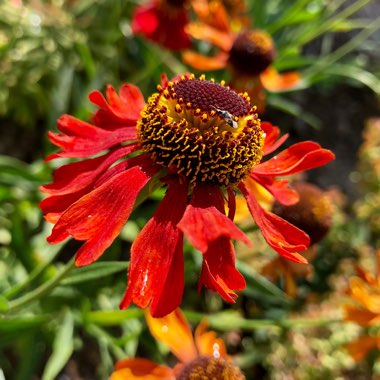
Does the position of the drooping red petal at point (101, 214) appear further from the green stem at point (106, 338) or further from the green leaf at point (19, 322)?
the green stem at point (106, 338)

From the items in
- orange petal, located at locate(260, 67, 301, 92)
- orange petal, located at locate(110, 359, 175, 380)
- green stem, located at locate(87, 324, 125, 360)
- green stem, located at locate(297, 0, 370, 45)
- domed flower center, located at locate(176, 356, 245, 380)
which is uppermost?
green stem, located at locate(297, 0, 370, 45)

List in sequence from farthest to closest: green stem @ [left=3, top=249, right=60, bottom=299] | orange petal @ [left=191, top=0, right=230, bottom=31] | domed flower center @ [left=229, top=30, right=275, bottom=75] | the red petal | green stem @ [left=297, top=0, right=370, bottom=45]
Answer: orange petal @ [left=191, top=0, right=230, bottom=31] → domed flower center @ [left=229, top=30, right=275, bottom=75] → green stem @ [left=297, top=0, right=370, bottom=45] → green stem @ [left=3, top=249, right=60, bottom=299] → the red petal

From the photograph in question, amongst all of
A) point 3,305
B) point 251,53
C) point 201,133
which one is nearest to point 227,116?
point 201,133

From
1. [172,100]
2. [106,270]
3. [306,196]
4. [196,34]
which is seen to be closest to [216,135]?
[172,100]

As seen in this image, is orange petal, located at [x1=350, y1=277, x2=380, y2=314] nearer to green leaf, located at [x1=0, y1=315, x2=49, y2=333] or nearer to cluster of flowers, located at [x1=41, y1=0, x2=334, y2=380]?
cluster of flowers, located at [x1=41, y1=0, x2=334, y2=380]

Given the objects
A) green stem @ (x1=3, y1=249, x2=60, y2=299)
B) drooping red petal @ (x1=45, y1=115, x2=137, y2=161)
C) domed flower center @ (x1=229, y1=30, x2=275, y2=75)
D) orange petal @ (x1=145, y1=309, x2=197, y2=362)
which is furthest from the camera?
domed flower center @ (x1=229, y1=30, x2=275, y2=75)

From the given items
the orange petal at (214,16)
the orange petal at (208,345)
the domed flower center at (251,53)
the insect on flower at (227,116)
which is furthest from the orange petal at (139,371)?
the orange petal at (214,16)

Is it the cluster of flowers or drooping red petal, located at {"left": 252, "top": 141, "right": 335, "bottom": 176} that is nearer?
the cluster of flowers

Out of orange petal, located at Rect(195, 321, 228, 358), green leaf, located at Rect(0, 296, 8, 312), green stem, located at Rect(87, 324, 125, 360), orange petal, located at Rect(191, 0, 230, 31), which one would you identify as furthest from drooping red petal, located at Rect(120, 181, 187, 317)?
orange petal, located at Rect(191, 0, 230, 31)
